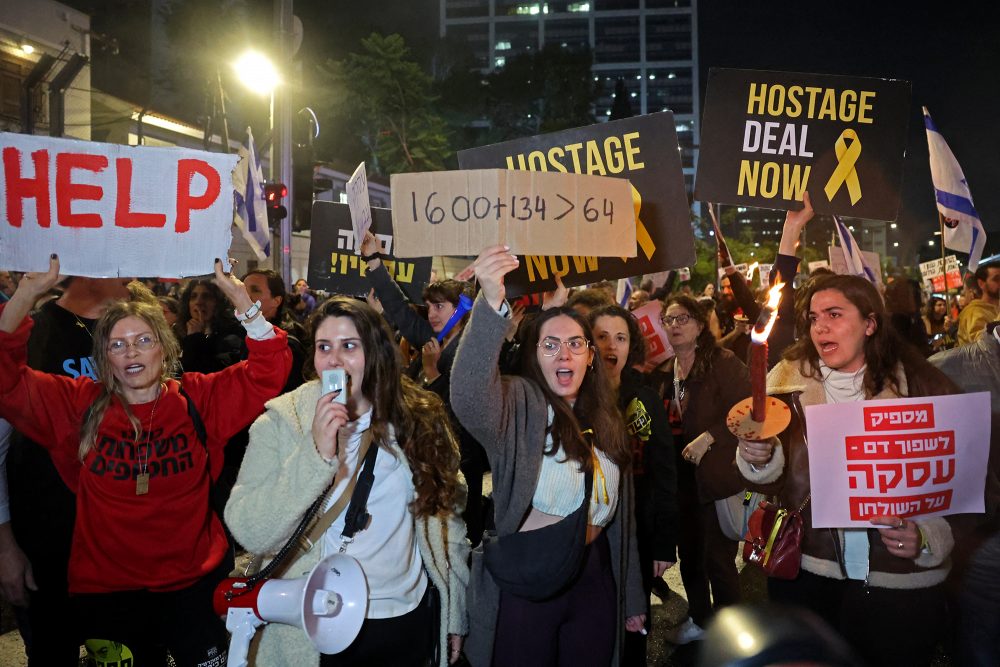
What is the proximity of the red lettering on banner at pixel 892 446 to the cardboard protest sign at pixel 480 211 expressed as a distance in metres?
1.37

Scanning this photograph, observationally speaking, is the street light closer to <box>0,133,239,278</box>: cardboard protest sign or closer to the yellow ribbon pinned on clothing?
<box>0,133,239,278</box>: cardboard protest sign

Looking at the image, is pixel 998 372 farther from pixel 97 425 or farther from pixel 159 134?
pixel 159 134

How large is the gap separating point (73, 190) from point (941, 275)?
618 inches

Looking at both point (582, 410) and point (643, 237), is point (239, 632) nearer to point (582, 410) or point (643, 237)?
point (582, 410)

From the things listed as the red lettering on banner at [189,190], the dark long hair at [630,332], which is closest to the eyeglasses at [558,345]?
the dark long hair at [630,332]

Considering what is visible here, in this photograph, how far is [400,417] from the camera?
9.82ft

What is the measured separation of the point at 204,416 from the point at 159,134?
87.8ft

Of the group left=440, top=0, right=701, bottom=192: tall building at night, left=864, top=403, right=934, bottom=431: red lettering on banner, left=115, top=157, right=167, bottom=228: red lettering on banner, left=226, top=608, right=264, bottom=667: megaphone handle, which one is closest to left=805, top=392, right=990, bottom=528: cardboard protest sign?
left=864, top=403, right=934, bottom=431: red lettering on banner

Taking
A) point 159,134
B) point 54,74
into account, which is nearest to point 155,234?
point 54,74

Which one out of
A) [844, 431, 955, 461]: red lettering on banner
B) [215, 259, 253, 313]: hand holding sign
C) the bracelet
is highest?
[215, 259, 253, 313]: hand holding sign

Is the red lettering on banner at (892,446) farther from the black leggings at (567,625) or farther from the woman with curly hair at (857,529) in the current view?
the black leggings at (567,625)

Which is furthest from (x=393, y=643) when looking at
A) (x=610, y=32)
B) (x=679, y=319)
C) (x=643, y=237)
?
(x=610, y=32)

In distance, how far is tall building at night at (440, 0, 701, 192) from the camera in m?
109

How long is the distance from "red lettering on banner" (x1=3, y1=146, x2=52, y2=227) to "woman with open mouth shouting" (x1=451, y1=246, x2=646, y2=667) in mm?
1850
